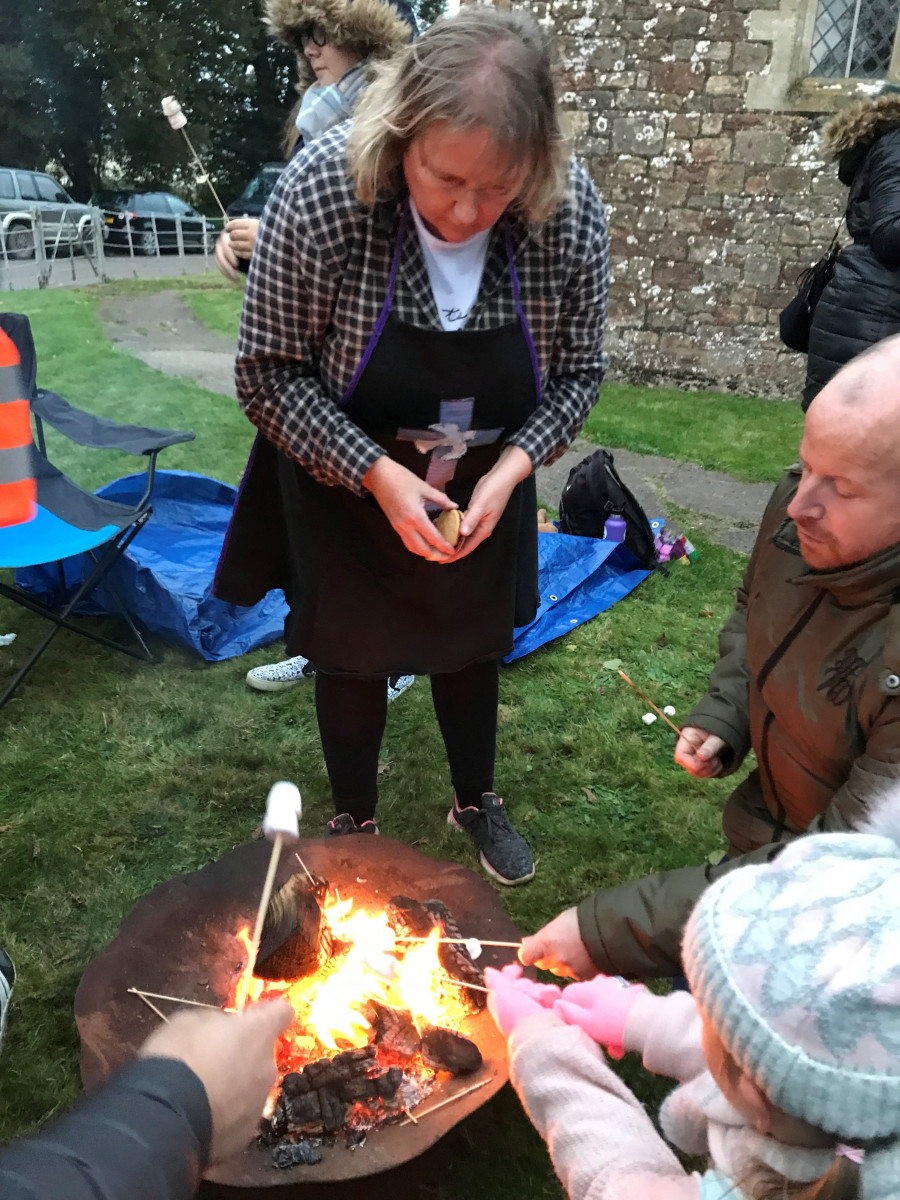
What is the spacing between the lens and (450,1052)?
1778 millimetres

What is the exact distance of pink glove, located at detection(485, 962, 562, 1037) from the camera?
164 cm

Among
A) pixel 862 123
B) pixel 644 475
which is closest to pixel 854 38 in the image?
pixel 644 475

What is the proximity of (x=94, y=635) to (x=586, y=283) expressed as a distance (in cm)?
240

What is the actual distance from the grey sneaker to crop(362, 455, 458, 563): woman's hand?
137cm

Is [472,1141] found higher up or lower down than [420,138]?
lower down

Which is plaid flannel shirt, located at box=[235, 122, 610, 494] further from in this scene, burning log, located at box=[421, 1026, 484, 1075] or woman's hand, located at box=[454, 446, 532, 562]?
burning log, located at box=[421, 1026, 484, 1075]

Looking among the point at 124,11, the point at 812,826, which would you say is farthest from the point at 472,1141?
the point at 124,11

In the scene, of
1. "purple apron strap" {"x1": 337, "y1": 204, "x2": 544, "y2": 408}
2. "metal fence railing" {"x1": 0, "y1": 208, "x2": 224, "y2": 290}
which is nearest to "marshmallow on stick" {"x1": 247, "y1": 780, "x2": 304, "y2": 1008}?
"purple apron strap" {"x1": 337, "y1": 204, "x2": 544, "y2": 408}

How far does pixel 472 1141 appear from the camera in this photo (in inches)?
77.5

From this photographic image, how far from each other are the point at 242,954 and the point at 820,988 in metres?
1.39

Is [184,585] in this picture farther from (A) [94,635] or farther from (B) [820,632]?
(B) [820,632]

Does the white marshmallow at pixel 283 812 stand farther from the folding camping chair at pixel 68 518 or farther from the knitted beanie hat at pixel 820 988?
the folding camping chair at pixel 68 518

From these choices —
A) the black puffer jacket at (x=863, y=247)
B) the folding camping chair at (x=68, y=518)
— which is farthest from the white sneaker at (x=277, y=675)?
the black puffer jacket at (x=863, y=247)

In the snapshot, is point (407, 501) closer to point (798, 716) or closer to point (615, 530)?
point (798, 716)
